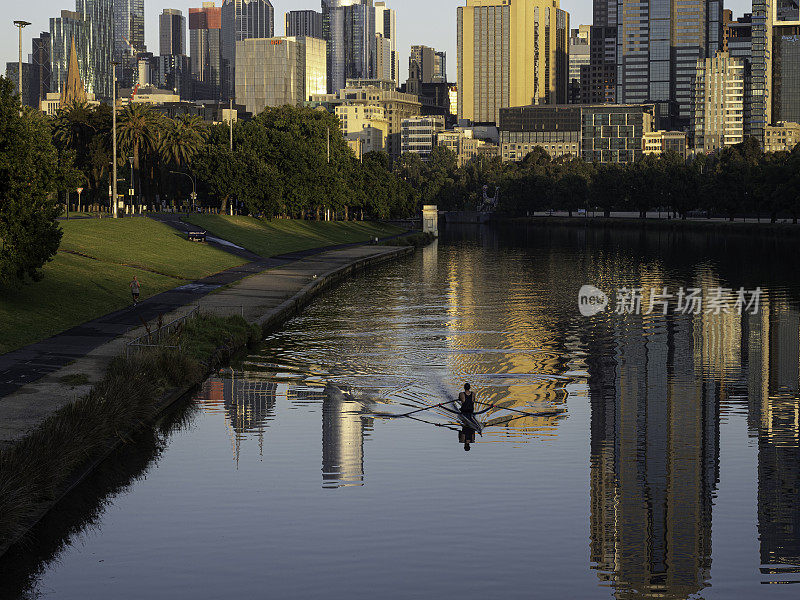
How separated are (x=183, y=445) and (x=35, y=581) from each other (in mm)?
10080

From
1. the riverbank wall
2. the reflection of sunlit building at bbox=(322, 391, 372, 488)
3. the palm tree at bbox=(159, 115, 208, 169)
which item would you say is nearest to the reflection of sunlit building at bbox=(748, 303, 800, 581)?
the reflection of sunlit building at bbox=(322, 391, 372, 488)

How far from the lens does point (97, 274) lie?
58.7 metres

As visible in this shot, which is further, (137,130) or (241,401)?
(137,130)

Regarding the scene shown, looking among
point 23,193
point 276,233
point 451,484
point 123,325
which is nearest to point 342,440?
point 451,484

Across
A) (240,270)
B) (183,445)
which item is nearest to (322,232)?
(240,270)

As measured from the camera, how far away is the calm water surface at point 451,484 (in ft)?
63.7

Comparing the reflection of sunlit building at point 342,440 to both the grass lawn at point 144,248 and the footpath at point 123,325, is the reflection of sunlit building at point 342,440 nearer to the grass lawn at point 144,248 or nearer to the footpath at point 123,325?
the footpath at point 123,325

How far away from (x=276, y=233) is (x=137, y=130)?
99.7 feet

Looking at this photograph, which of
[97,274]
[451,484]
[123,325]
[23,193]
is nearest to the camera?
[451,484]

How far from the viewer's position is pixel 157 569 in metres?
19.6

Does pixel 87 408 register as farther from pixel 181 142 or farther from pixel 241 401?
pixel 181 142

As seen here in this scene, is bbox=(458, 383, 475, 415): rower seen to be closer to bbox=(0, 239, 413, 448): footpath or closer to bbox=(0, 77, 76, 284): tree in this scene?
bbox=(0, 239, 413, 448): footpath

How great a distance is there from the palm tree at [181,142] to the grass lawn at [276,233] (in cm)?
2155

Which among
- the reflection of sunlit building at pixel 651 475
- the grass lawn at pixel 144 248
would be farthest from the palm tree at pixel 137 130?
the reflection of sunlit building at pixel 651 475
